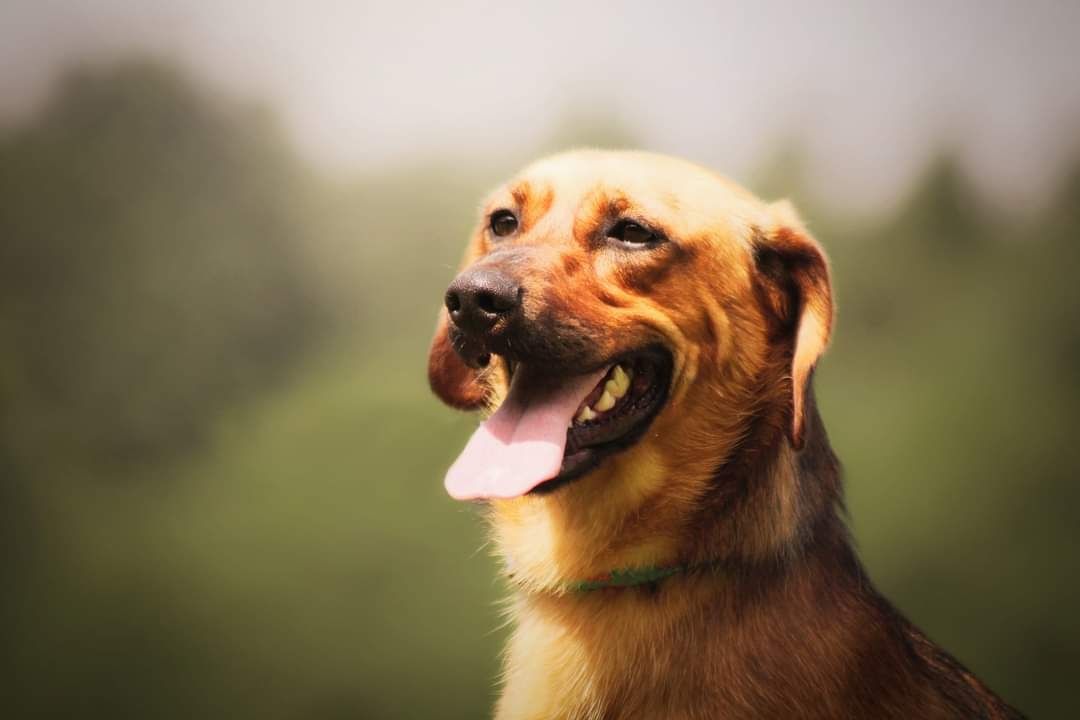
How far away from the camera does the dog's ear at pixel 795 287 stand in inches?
72.1

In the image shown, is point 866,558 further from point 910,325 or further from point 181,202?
point 181,202

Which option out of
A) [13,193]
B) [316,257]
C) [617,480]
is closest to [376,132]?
Result: [316,257]

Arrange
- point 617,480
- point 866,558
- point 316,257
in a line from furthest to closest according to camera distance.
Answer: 1. point 316,257
2. point 866,558
3. point 617,480

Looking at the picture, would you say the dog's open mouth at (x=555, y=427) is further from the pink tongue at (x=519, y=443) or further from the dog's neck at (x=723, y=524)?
the dog's neck at (x=723, y=524)

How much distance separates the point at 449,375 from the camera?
2.28 meters

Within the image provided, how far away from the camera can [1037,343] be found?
7.90 feet

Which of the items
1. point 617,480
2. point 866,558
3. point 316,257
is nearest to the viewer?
point 617,480

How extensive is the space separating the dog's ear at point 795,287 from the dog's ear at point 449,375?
0.74m

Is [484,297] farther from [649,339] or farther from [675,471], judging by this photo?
[675,471]

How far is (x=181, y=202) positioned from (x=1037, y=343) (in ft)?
7.65

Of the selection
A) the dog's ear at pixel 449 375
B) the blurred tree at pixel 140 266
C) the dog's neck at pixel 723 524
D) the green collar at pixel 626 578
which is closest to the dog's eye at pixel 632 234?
the dog's neck at pixel 723 524

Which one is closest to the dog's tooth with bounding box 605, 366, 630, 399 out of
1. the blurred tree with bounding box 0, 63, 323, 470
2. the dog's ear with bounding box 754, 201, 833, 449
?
the dog's ear with bounding box 754, 201, 833, 449

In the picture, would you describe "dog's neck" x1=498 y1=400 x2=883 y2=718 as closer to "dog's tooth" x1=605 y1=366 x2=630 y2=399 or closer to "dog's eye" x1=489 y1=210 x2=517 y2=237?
"dog's tooth" x1=605 y1=366 x2=630 y2=399

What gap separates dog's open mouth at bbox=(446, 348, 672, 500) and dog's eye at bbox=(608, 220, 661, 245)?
0.23 metres
